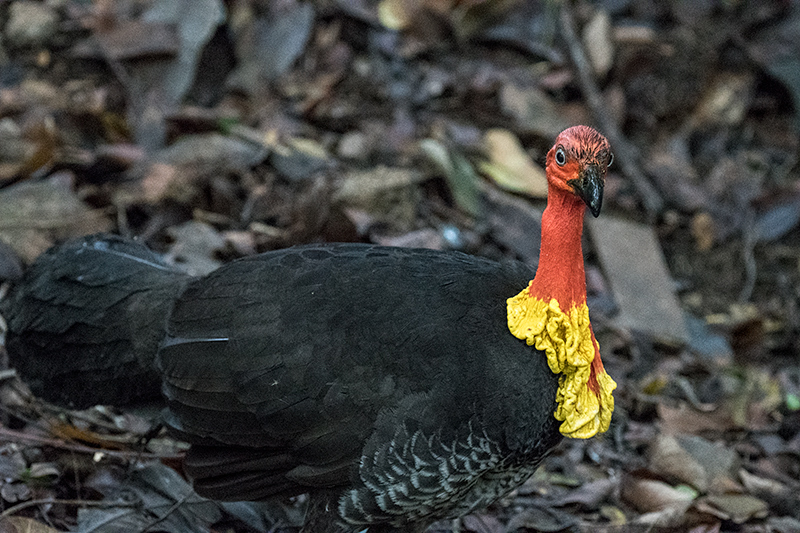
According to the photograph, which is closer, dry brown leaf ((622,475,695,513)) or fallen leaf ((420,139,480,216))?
dry brown leaf ((622,475,695,513))

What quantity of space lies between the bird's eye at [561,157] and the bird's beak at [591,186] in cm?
7

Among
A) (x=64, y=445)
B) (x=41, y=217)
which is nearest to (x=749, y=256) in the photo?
(x=41, y=217)

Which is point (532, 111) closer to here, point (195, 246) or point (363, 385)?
point (195, 246)

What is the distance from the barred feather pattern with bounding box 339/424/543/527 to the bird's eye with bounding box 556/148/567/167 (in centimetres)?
88

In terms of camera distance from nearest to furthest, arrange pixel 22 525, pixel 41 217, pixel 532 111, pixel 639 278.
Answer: pixel 22 525, pixel 41 217, pixel 639 278, pixel 532 111

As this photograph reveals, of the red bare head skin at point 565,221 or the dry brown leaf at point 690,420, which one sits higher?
the red bare head skin at point 565,221

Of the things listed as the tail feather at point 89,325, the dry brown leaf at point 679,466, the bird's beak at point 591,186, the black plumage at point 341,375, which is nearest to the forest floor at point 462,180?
the dry brown leaf at point 679,466

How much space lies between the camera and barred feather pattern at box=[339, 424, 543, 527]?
107 inches

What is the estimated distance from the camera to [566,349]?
2824 millimetres

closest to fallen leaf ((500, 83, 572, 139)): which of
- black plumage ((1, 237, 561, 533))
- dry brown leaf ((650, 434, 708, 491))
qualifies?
dry brown leaf ((650, 434, 708, 491))

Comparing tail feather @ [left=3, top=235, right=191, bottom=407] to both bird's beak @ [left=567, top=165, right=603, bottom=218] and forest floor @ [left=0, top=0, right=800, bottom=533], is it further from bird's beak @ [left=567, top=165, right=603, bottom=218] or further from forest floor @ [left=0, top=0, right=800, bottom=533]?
bird's beak @ [left=567, top=165, right=603, bottom=218]

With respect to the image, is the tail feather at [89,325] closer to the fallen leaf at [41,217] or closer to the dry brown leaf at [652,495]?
the fallen leaf at [41,217]

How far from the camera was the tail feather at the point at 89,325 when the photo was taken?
3.18 meters

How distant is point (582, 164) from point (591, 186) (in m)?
0.08
